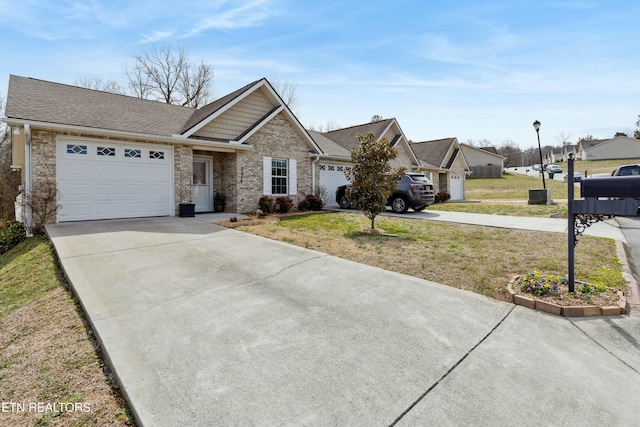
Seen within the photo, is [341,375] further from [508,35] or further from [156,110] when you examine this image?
[156,110]

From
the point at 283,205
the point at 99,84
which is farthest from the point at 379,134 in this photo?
the point at 99,84

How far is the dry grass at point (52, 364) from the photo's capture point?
2254 mm

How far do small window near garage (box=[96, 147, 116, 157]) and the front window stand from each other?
603 centimetres

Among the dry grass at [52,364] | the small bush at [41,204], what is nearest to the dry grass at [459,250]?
the dry grass at [52,364]

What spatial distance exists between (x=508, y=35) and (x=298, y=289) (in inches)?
359

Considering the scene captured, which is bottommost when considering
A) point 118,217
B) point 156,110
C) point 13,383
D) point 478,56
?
point 13,383

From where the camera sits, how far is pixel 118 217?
34.2 feet

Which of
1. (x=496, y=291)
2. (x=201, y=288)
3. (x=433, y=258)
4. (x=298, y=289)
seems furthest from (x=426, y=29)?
(x=201, y=288)

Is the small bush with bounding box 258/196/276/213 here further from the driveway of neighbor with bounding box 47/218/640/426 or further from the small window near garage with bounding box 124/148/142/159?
the driveway of neighbor with bounding box 47/218/640/426

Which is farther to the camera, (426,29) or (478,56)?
(478,56)

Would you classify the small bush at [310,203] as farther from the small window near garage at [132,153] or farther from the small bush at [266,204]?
the small window near garage at [132,153]

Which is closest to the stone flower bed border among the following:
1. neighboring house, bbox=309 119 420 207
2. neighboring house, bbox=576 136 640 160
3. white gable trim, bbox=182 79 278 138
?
neighboring house, bbox=309 119 420 207

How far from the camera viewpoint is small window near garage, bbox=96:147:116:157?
9.97 m

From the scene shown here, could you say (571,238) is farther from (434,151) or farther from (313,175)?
(434,151)
